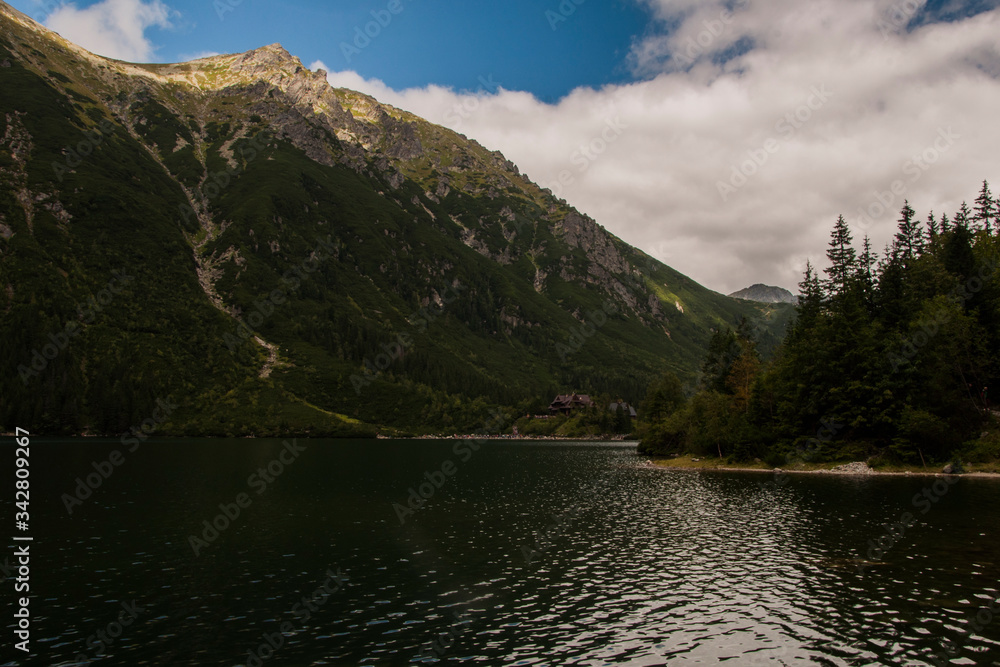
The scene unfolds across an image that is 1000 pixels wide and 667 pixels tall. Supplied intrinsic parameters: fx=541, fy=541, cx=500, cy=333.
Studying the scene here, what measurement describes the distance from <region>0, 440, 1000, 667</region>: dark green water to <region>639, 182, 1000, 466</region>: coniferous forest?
21.2m

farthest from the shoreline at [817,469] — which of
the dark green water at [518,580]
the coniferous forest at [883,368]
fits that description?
the dark green water at [518,580]

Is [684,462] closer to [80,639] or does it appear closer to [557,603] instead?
[557,603]

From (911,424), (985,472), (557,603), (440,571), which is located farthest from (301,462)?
(985,472)

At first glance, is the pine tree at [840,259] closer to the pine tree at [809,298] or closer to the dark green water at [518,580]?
the pine tree at [809,298]

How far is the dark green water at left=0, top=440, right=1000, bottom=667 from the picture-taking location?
72.8 feet

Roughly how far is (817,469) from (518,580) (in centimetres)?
7603

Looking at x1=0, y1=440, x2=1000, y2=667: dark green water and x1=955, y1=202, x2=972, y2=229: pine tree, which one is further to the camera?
x1=955, y1=202, x2=972, y2=229: pine tree

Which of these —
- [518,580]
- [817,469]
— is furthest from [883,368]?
[518,580]

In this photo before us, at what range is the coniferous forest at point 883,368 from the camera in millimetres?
80688

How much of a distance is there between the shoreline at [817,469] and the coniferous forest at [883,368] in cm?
258

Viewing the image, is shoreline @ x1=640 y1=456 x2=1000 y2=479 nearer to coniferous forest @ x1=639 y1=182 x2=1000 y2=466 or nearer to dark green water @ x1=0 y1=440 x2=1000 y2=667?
coniferous forest @ x1=639 y1=182 x2=1000 y2=466

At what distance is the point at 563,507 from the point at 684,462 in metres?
58.5

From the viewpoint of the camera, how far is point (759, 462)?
99000mm

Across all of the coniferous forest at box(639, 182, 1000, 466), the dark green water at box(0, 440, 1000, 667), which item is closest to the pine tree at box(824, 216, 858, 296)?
the coniferous forest at box(639, 182, 1000, 466)
